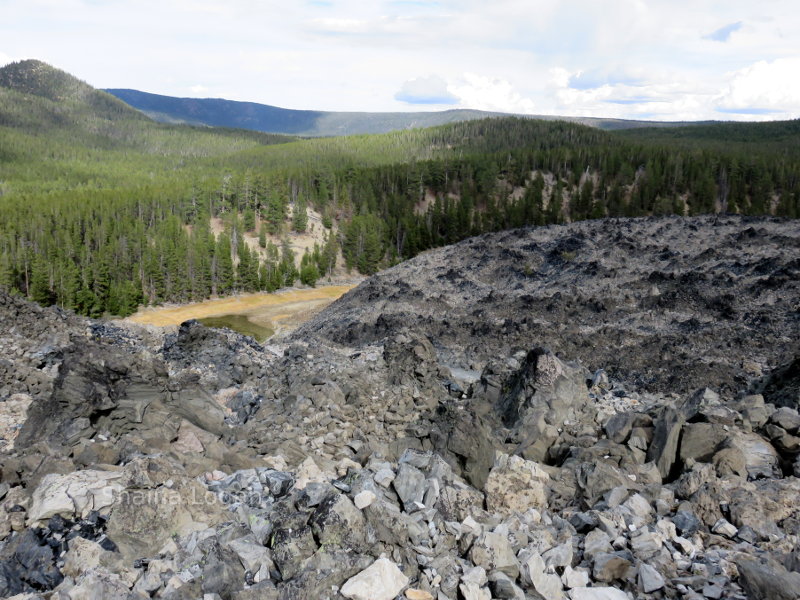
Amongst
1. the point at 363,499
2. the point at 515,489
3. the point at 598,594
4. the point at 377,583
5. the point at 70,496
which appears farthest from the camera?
the point at 515,489

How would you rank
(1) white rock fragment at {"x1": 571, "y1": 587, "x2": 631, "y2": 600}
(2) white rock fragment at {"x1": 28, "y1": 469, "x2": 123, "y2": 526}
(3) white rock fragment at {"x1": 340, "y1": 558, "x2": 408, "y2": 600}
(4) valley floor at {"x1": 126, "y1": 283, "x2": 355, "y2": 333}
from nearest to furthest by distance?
(3) white rock fragment at {"x1": 340, "y1": 558, "x2": 408, "y2": 600} < (1) white rock fragment at {"x1": 571, "y1": 587, "x2": 631, "y2": 600} < (2) white rock fragment at {"x1": 28, "y1": 469, "x2": 123, "y2": 526} < (4) valley floor at {"x1": 126, "y1": 283, "x2": 355, "y2": 333}

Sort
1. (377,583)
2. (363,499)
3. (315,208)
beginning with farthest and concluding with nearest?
(315,208) < (363,499) < (377,583)

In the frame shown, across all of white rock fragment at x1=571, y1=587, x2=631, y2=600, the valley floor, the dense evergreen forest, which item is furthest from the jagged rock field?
the dense evergreen forest

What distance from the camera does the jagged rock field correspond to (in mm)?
9383

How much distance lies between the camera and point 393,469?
13.0 meters

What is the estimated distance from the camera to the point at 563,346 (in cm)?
3531

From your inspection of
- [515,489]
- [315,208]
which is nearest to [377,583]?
[515,489]

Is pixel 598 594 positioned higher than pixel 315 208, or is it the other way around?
pixel 598 594

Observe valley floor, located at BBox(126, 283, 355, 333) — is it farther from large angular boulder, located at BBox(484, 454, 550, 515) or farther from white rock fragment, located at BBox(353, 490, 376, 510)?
white rock fragment, located at BBox(353, 490, 376, 510)

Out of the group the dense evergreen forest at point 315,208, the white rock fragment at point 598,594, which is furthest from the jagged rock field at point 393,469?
the dense evergreen forest at point 315,208

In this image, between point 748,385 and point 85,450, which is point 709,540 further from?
point 748,385

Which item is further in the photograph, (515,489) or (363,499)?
(515,489)

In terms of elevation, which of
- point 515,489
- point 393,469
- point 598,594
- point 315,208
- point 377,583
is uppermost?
point 377,583

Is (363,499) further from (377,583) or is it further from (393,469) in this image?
(393,469)
